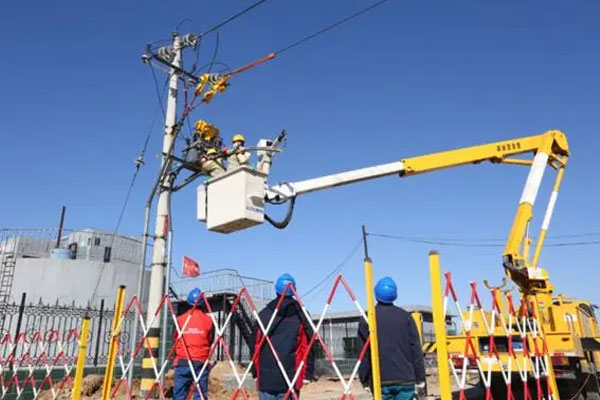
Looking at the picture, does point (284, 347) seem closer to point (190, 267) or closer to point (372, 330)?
point (372, 330)

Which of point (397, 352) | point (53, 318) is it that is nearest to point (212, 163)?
point (397, 352)

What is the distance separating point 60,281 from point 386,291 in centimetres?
1808

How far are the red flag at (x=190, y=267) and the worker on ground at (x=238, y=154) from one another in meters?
8.37

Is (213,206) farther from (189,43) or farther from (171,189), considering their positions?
(189,43)

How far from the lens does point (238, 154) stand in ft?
28.6

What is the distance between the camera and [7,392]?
398 inches

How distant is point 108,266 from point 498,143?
664 inches

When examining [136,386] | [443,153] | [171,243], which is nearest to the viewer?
[443,153]

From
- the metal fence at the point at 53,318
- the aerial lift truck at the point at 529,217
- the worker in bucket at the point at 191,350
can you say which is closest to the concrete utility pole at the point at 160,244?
the metal fence at the point at 53,318

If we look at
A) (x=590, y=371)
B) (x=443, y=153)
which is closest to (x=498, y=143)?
(x=443, y=153)

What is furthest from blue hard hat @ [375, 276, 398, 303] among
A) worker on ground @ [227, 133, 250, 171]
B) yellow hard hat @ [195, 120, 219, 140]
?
yellow hard hat @ [195, 120, 219, 140]

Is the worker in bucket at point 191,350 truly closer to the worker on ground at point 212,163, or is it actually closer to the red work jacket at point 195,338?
the red work jacket at point 195,338

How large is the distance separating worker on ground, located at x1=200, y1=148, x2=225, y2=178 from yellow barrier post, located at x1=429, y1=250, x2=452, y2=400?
6087mm

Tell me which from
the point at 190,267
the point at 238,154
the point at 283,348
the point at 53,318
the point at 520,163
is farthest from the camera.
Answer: the point at 190,267
